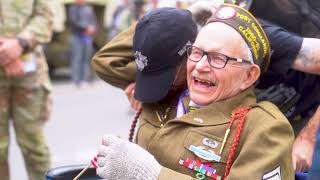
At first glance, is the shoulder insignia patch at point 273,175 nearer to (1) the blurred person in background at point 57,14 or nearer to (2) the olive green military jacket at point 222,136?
(2) the olive green military jacket at point 222,136

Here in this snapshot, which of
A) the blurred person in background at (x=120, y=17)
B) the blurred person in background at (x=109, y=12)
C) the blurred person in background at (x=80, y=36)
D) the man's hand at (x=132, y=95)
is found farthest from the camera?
the blurred person in background at (x=109, y=12)

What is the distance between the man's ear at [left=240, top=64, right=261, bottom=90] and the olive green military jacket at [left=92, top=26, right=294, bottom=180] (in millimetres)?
32

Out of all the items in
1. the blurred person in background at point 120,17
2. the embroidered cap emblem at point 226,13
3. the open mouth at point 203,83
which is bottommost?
the blurred person in background at point 120,17

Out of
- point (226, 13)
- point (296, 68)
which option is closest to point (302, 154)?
point (296, 68)

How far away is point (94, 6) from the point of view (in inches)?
576

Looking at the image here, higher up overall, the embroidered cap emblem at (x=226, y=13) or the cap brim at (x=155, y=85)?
the embroidered cap emblem at (x=226, y=13)

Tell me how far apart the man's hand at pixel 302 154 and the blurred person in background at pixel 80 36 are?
33.6 ft

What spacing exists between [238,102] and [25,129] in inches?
81.7

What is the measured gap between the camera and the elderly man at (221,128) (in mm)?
2221

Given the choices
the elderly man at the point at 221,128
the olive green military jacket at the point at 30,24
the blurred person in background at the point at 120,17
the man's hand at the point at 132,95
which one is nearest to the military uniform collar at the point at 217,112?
the elderly man at the point at 221,128

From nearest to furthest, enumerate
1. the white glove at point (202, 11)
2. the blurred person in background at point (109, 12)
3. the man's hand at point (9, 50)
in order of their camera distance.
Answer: the white glove at point (202, 11)
the man's hand at point (9, 50)
the blurred person in background at point (109, 12)

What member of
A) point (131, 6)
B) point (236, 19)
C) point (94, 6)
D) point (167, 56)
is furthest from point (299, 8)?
point (94, 6)

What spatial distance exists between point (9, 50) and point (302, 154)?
2062 mm

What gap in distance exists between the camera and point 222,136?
2.36 meters
